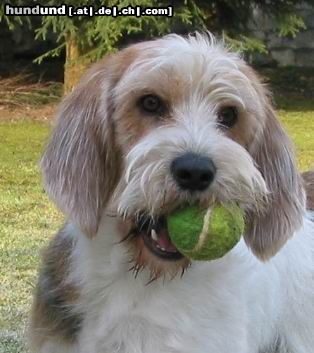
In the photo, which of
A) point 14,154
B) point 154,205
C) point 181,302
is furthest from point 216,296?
point 14,154

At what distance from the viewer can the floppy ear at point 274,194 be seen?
3111mm

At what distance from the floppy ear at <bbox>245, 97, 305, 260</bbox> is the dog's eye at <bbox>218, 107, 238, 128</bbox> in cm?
14

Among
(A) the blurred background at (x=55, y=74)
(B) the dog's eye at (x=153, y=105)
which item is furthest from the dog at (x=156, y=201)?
(A) the blurred background at (x=55, y=74)

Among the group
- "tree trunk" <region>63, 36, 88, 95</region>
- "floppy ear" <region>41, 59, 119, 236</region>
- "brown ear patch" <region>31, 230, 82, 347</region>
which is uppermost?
"floppy ear" <region>41, 59, 119, 236</region>

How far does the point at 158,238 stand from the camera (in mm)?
2838

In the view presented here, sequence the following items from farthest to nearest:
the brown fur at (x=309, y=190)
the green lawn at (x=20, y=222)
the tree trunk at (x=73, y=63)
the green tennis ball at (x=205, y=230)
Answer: the tree trunk at (x=73, y=63) → the green lawn at (x=20, y=222) → the brown fur at (x=309, y=190) → the green tennis ball at (x=205, y=230)

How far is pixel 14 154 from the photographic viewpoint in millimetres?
9875

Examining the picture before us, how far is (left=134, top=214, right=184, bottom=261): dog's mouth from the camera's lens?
111 inches

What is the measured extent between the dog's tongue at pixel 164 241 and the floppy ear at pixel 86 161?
0.91 feet

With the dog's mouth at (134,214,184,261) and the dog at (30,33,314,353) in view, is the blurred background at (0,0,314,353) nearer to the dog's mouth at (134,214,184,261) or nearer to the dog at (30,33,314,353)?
the dog at (30,33,314,353)

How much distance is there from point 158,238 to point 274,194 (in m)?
0.53

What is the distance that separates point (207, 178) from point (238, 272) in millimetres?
654

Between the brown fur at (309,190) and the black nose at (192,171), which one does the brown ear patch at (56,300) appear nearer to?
the black nose at (192,171)

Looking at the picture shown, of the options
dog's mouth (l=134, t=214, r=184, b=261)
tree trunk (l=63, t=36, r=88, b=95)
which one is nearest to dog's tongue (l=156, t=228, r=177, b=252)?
dog's mouth (l=134, t=214, r=184, b=261)
